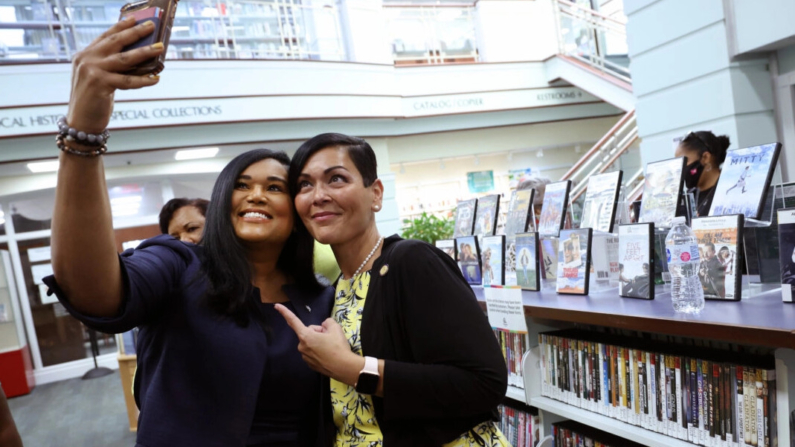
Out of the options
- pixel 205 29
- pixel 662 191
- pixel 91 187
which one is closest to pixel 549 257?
pixel 662 191

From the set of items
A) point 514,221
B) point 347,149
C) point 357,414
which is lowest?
point 357,414

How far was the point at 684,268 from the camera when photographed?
171 cm

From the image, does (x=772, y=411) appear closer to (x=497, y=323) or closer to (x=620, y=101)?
(x=497, y=323)

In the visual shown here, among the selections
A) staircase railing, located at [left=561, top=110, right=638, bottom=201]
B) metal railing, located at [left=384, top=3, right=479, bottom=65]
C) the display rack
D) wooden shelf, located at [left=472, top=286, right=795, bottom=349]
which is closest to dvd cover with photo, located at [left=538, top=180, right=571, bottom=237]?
the display rack

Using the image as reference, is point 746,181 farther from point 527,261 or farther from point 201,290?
point 201,290

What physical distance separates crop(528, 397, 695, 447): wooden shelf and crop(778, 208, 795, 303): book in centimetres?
51

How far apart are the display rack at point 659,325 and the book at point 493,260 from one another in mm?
228

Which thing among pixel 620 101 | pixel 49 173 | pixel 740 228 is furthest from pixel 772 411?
pixel 49 173

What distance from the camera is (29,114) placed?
6754 mm

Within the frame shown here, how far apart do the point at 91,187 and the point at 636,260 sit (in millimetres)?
1663

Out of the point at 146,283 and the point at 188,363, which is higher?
the point at 146,283

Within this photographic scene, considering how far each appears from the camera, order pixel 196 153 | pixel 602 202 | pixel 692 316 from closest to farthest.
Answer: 1. pixel 692 316
2. pixel 602 202
3. pixel 196 153

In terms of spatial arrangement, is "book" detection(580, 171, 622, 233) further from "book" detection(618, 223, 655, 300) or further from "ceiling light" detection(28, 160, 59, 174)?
"ceiling light" detection(28, 160, 59, 174)

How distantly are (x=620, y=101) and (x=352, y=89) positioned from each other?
4313 mm
